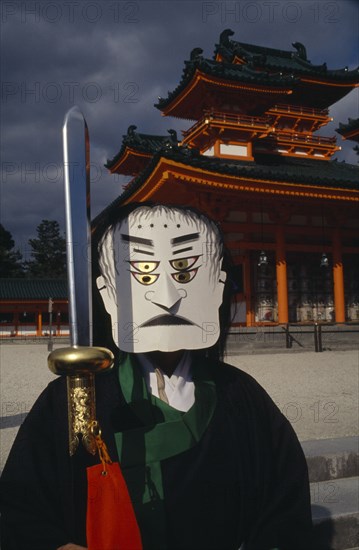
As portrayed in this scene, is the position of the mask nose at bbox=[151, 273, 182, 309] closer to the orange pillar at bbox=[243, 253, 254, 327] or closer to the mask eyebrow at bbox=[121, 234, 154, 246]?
the mask eyebrow at bbox=[121, 234, 154, 246]

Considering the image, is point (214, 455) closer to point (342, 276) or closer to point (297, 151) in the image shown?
point (342, 276)

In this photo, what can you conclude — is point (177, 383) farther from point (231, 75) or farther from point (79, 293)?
point (231, 75)

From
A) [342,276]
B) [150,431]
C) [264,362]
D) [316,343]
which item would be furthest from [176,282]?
[342,276]

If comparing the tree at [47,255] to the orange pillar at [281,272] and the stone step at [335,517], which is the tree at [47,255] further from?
the stone step at [335,517]

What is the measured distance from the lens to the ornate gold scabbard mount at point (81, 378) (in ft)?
2.98

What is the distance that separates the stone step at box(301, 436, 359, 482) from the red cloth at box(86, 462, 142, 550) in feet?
7.22

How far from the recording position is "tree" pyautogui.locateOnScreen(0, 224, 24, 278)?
33938mm

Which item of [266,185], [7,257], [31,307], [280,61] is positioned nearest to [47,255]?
[7,257]

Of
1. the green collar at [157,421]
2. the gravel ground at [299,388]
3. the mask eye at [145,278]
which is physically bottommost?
the gravel ground at [299,388]

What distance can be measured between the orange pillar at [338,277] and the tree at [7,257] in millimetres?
25901

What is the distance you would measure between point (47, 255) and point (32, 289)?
1888cm

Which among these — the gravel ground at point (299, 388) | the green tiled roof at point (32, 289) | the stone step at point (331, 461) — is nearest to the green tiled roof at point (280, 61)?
the gravel ground at point (299, 388)

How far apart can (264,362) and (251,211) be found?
4046 millimetres

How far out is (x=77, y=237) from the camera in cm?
94
